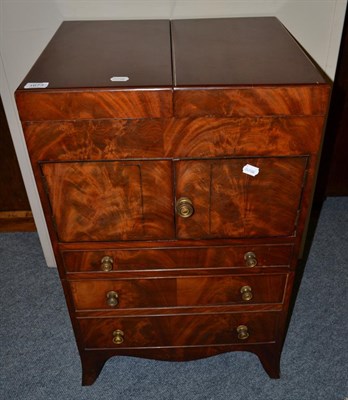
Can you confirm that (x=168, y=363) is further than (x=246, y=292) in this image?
Yes

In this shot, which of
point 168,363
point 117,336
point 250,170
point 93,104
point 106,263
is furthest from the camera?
point 168,363

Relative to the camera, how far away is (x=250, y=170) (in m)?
1.05

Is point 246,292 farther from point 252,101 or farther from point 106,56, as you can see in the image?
point 106,56

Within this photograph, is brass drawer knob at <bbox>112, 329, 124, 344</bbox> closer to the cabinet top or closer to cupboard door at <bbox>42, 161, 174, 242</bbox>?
cupboard door at <bbox>42, 161, 174, 242</bbox>

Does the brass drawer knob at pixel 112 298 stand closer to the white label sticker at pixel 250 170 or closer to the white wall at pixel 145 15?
the white label sticker at pixel 250 170

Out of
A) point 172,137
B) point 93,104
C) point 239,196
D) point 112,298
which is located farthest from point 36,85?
point 112,298

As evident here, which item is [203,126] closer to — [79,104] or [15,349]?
[79,104]

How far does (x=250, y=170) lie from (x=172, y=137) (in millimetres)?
214

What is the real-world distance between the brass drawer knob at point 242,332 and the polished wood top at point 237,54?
81 cm

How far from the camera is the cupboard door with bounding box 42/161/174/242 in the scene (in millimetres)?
1049

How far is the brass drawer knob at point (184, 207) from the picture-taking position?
109 centimetres

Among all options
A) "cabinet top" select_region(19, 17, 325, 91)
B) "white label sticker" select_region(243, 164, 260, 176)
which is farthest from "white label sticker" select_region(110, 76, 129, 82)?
"white label sticker" select_region(243, 164, 260, 176)

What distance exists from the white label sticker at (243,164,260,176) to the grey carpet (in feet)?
3.01

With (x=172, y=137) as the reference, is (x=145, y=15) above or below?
above
